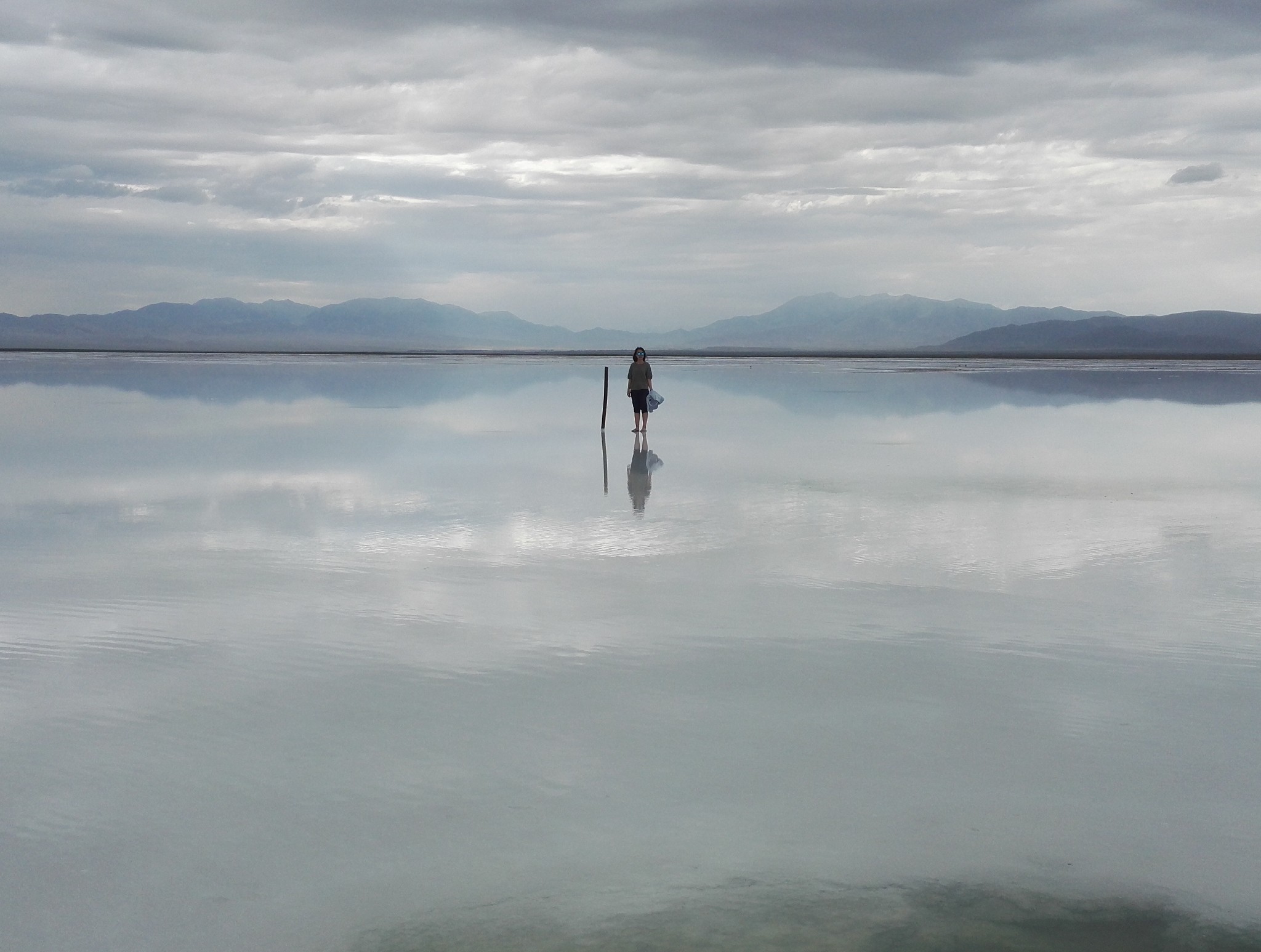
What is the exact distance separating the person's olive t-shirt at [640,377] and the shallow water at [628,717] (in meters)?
8.51

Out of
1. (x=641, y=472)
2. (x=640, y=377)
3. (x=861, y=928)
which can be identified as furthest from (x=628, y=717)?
(x=640, y=377)

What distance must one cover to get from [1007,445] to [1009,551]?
429 inches

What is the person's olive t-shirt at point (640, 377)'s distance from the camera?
23578mm

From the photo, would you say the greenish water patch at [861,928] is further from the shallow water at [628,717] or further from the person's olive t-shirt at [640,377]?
the person's olive t-shirt at [640,377]

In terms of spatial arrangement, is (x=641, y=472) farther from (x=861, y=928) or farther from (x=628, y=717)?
(x=861, y=928)

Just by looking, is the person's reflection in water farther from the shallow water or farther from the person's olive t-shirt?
the person's olive t-shirt

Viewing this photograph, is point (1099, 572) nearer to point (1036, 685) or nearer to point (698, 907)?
point (1036, 685)

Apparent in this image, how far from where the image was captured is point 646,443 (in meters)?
21.8

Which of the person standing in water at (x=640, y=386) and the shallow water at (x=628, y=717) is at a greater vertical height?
the person standing in water at (x=640, y=386)

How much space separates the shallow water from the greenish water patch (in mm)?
16

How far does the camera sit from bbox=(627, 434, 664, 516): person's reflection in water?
46.9 feet

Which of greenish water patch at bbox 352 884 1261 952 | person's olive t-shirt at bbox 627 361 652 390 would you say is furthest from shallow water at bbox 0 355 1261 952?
person's olive t-shirt at bbox 627 361 652 390

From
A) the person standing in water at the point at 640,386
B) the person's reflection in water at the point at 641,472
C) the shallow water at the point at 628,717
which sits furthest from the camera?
the person standing in water at the point at 640,386

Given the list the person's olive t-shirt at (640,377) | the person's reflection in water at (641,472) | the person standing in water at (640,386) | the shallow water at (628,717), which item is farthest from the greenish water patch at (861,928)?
the person's olive t-shirt at (640,377)
